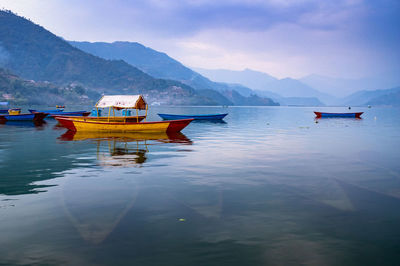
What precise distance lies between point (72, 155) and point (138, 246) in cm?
1690

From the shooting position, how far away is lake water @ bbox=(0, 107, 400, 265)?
7.84 metres

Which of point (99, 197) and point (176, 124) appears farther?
point (176, 124)

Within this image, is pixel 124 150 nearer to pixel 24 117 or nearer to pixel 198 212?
Result: pixel 198 212

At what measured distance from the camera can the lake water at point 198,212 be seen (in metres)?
7.84

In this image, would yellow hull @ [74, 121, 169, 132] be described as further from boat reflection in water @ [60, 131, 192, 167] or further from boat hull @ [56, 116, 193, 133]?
boat reflection in water @ [60, 131, 192, 167]

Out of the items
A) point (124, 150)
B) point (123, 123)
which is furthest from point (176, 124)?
point (124, 150)

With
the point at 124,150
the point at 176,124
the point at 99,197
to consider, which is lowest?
the point at 99,197

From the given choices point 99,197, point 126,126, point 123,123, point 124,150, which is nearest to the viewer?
point 99,197

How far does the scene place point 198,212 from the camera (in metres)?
10.9

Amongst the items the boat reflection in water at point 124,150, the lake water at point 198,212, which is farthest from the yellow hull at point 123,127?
the lake water at point 198,212

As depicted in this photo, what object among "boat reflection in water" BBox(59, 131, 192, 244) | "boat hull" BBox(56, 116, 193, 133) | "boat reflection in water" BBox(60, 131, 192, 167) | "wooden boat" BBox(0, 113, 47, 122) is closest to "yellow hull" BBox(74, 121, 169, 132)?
"boat hull" BBox(56, 116, 193, 133)

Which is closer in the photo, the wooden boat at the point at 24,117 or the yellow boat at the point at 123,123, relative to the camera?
the yellow boat at the point at 123,123

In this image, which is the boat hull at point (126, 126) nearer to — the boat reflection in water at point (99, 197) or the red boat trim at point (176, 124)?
the red boat trim at point (176, 124)

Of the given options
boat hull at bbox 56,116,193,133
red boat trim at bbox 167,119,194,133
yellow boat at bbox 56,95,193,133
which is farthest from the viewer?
red boat trim at bbox 167,119,194,133
